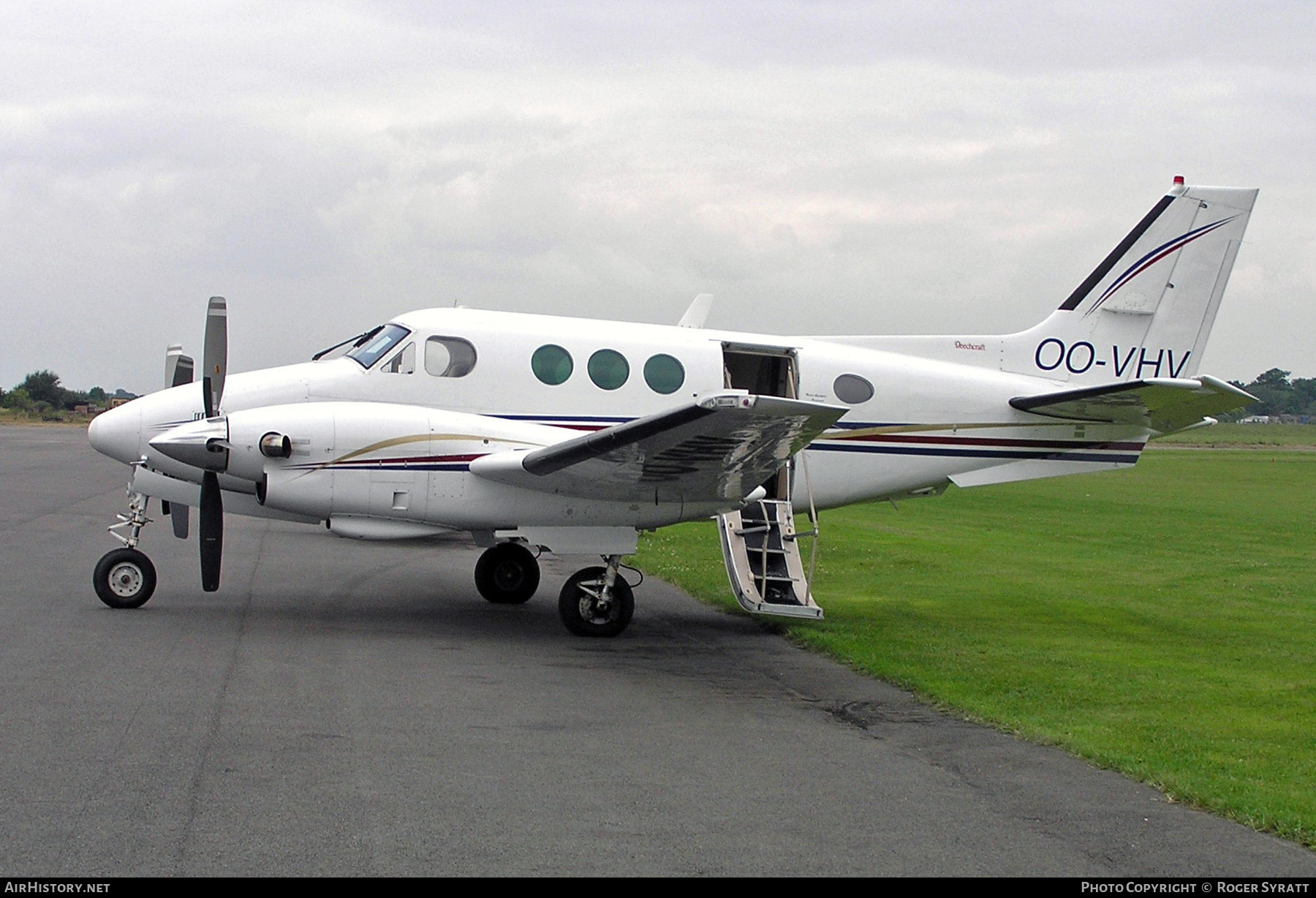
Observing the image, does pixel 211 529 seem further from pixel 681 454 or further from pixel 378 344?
pixel 681 454

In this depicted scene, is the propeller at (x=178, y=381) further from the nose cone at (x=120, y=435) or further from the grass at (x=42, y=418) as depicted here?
the grass at (x=42, y=418)

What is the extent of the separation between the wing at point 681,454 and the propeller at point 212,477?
2620 millimetres

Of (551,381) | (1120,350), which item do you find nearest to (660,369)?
(551,381)

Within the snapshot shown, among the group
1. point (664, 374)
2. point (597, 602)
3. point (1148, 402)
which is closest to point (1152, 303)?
point (1148, 402)

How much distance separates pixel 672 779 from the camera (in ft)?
21.7

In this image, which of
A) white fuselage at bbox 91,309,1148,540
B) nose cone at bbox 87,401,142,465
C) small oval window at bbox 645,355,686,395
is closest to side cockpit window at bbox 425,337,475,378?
white fuselage at bbox 91,309,1148,540

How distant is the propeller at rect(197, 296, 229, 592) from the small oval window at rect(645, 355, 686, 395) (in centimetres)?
419

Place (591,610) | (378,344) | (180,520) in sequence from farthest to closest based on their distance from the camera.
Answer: (180,520), (378,344), (591,610)

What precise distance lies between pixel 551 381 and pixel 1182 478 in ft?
123

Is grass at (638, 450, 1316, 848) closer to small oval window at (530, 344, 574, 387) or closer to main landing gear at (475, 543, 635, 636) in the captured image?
main landing gear at (475, 543, 635, 636)

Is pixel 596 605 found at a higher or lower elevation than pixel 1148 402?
lower

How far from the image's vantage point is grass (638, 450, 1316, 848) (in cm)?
769

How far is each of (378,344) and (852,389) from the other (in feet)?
16.6

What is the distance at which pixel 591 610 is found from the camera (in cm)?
1153
